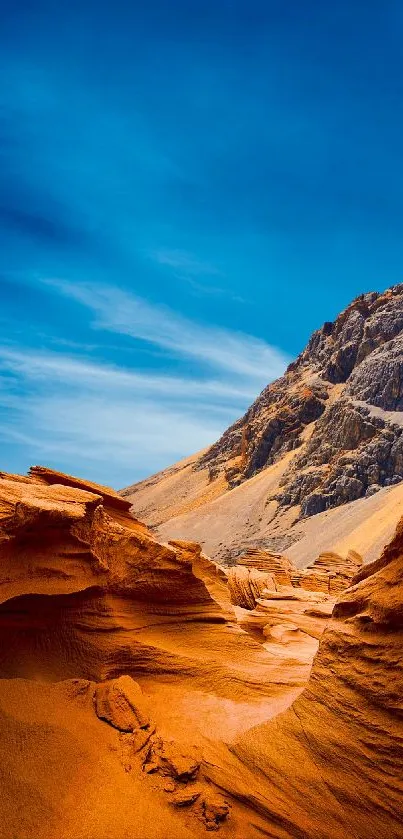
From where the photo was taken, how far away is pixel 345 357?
359 ft

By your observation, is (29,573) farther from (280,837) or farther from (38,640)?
(280,837)

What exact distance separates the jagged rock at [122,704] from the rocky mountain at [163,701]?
26 mm

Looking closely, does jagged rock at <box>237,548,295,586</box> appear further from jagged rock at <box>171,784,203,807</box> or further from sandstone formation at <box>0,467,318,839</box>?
jagged rock at <box>171,784,203,807</box>

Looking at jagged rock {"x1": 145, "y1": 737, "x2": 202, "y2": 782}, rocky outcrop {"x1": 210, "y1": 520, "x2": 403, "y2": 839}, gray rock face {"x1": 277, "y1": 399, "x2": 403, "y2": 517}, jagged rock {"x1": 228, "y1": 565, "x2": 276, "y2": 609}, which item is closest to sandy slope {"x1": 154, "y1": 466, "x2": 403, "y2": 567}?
gray rock face {"x1": 277, "y1": 399, "x2": 403, "y2": 517}

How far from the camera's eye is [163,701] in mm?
8156

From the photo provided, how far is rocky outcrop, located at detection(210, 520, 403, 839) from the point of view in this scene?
5742mm

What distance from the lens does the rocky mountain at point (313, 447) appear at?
71938 mm

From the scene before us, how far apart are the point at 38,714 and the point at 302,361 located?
465 feet

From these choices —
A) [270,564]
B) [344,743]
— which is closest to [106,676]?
[344,743]

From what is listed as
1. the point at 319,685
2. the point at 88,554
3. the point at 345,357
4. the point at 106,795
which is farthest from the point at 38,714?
the point at 345,357

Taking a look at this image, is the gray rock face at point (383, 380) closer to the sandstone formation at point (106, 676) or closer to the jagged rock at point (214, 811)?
the sandstone formation at point (106, 676)

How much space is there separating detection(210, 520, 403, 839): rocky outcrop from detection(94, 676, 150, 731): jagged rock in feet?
4.14

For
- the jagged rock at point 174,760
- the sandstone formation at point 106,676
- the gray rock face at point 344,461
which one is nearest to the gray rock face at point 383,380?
the gray rock face at point 344,461

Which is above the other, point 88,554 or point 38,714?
point 88,554
